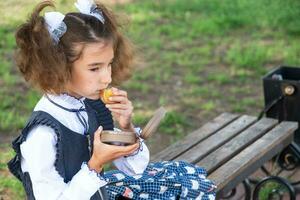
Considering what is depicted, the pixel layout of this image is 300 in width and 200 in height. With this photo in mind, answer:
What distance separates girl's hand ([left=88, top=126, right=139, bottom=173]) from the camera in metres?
2.34

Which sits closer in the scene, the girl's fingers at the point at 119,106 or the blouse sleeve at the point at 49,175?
the blouse sleeve at the point at 49,175

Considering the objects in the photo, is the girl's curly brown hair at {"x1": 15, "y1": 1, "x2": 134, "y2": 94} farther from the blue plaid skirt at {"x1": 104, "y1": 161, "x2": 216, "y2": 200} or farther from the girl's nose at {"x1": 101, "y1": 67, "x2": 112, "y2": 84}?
the blue plaid skirt at {"x1": 104, "y1": 161, "x2": 216, "y2": 200}

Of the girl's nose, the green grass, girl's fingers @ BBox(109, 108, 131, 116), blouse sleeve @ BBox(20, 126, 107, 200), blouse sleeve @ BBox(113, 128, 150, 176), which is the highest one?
the girl's nose

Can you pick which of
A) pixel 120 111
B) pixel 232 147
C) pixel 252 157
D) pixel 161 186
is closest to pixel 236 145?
pixel 232 147

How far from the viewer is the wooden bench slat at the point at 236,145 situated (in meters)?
3.44

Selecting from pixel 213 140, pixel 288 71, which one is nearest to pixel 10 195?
pixel 213 140

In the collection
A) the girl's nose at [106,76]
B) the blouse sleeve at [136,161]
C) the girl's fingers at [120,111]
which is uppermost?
the girl's nose at [106,76]

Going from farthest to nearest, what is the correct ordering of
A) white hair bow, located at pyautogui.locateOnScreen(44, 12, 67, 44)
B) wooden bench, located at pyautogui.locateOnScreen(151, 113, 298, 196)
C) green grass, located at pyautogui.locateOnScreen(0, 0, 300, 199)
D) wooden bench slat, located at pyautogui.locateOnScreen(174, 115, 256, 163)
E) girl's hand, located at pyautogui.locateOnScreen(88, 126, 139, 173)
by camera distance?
green grass, located at pyautogui.locateOnScreen(0, 0, 300, 199)
wooden bench slat, located at pyautogui.locateOnScreen(174, 115, 256, 163)
wooden bench, located at pyautogui.locateOnScreen(151, 113, 298, 196)
white hair bow, located at pyautogui.locateOnScreen(44, 12, 67, 44)
girl's hand, located at pyautogui.locateOnScreen(88, 126, 139, 173)

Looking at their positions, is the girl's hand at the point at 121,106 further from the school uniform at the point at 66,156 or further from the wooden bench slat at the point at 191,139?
the wooden bench slat at the point at 191,139

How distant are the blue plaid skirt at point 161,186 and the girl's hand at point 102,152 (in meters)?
0.48

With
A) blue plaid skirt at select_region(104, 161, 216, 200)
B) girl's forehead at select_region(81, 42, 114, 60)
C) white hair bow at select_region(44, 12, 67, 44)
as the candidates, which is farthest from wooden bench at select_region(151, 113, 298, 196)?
white hair bow at select_region(44, 12, 67, 44)

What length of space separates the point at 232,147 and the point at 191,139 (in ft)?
0.84

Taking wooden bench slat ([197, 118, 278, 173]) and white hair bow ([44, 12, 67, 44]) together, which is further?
wooden bench slat ([197, 118, 278, 173])

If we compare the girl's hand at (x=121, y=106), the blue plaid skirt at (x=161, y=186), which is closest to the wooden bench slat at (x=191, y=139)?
the blue plaid skirt at (x=161, y=186)
